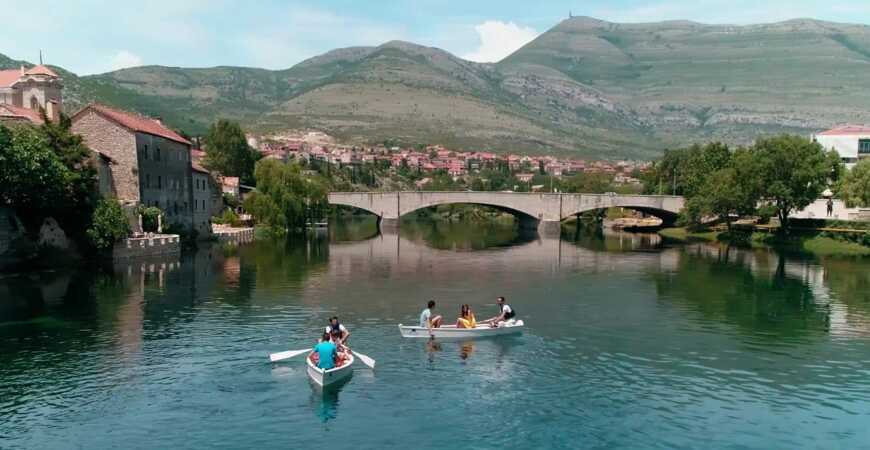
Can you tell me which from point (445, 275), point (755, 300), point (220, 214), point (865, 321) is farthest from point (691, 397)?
point (220, 214)

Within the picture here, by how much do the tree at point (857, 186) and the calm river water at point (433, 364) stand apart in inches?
1314

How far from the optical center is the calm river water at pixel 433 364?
22609 mm

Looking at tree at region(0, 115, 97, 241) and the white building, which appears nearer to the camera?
tree at region(0, 115, 97, 241)

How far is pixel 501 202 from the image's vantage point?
13075 cm

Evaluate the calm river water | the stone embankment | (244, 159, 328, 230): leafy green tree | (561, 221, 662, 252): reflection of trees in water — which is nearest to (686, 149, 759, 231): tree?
(561, 221, 662, 252): reflection of trees in water

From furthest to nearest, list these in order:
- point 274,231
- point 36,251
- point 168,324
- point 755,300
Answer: point 274,231, point 36,251, point 755,300, point 168,324

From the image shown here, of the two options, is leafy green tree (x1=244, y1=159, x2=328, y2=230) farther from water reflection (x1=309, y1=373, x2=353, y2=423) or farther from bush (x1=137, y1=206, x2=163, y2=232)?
water reflection (x1=309, y1=373, x2=353, y2=423)

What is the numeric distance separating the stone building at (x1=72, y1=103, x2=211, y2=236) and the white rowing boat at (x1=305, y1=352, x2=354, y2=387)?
44046 mm

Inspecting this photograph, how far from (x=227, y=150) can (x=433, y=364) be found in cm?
10901

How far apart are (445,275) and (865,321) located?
31290mm

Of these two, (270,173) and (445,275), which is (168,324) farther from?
(270,173)

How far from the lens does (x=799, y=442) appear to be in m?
22.1

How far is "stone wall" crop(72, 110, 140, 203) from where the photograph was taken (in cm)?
6756

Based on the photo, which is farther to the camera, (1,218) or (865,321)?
(1,218)
